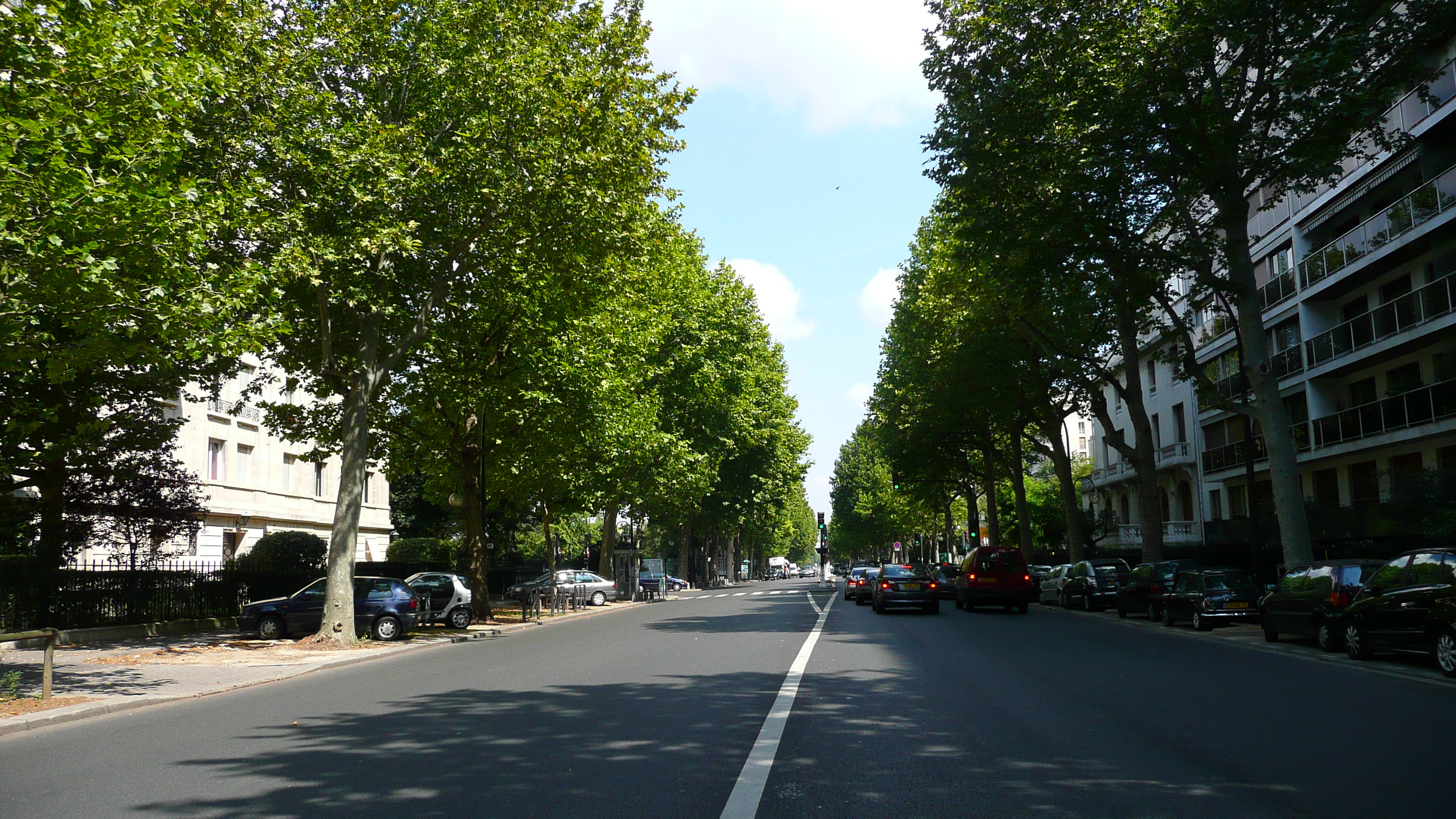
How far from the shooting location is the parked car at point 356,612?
22.1 meters

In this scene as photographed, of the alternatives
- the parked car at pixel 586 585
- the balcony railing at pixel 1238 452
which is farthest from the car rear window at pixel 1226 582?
the parked car at pixel 586 585

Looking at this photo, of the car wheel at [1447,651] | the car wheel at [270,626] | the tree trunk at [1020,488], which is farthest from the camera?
the tree trunk at [1020,488]

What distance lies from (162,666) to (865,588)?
23.1m

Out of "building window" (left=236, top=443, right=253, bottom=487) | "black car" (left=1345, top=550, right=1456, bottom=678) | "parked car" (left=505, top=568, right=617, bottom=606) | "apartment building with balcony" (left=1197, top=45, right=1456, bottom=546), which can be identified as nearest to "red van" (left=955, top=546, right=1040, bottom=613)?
"apartment building with balcony" (left=1197, top=45, right=1456, bottom=546)

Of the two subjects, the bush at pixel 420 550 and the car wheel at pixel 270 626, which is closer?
the car wheel at pixel 270 626

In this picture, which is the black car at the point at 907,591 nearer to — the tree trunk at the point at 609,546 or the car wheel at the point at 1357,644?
the car wheel at the point at 1357,644

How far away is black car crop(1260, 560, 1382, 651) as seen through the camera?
15.7 m

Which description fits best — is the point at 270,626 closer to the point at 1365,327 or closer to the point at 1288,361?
the point at 1365,327

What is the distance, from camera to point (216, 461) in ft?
118

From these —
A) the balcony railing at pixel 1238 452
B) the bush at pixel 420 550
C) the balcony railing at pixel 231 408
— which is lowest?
the bush at pixel 420 550

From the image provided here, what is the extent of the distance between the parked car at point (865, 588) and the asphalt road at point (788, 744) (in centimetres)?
1978

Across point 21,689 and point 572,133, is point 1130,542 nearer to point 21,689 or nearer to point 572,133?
point 572,133

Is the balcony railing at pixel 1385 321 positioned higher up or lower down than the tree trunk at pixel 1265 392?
higher up

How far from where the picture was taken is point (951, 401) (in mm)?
39500
